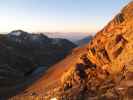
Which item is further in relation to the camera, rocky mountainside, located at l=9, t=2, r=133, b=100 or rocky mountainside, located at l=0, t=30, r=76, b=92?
rocky mountainside, located at l=0, t=30, r=76, b=92

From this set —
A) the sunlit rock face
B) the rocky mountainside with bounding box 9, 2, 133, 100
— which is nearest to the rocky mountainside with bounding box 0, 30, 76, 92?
the sunlit rock face

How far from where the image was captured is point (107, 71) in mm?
56656

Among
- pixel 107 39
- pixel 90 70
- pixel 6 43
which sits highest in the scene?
pixel 6 43

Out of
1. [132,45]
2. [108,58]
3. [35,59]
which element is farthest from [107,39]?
[35,59]

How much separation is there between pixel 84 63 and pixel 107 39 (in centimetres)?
633

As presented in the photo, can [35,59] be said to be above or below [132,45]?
above

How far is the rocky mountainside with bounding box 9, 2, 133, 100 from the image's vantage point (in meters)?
51.0

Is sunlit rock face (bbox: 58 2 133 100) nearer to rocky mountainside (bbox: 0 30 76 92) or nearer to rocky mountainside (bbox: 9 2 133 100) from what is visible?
rocky mountainside (bbox: 9 2 133 100)

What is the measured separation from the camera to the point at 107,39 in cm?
6412

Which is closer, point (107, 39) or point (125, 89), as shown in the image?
point (125, 89)

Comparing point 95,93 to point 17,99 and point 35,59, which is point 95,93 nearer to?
point 17,99

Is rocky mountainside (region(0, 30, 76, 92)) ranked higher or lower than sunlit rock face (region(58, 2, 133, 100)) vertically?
higher

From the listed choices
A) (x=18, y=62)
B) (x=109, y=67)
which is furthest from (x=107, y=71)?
(x=18, y=62)

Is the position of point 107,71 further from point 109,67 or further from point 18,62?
point 18,62
